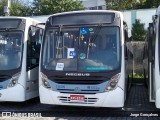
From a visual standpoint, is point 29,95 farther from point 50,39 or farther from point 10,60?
point 50,39

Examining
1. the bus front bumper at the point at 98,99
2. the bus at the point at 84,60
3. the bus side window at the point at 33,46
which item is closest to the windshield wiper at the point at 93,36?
the bus at the point at 84,60

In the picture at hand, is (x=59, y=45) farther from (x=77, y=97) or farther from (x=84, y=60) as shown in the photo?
→ (x=77, y=97)

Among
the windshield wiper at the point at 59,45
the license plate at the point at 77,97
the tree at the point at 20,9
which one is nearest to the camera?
the license plate at the point at 77,97

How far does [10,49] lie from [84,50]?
8.44 ft

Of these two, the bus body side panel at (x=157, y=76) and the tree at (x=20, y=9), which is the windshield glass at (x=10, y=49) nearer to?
the bus body side panel at (x=157, y=76)

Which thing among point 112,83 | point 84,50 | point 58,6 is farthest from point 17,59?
point 58,6

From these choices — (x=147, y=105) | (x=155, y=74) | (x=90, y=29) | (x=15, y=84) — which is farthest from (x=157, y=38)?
(x=15, y=84)

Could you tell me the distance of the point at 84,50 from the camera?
9.62 metres

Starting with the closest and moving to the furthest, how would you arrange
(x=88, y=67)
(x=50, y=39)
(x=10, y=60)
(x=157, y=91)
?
(x=157, y=91) → (x=88, y=67) → (x=50, y=39) → (x=10, y=60)

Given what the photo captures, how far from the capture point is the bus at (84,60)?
30.2 ft

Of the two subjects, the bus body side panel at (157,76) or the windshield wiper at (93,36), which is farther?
the windshield wiper at (93,36)

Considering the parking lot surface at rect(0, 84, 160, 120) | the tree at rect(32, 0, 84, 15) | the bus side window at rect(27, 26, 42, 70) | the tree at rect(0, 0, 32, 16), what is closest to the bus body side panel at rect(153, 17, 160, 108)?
the parking lot surface at rect(0, 84, 160, 120)

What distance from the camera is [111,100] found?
915cm

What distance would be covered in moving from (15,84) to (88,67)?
2523 millimetres
